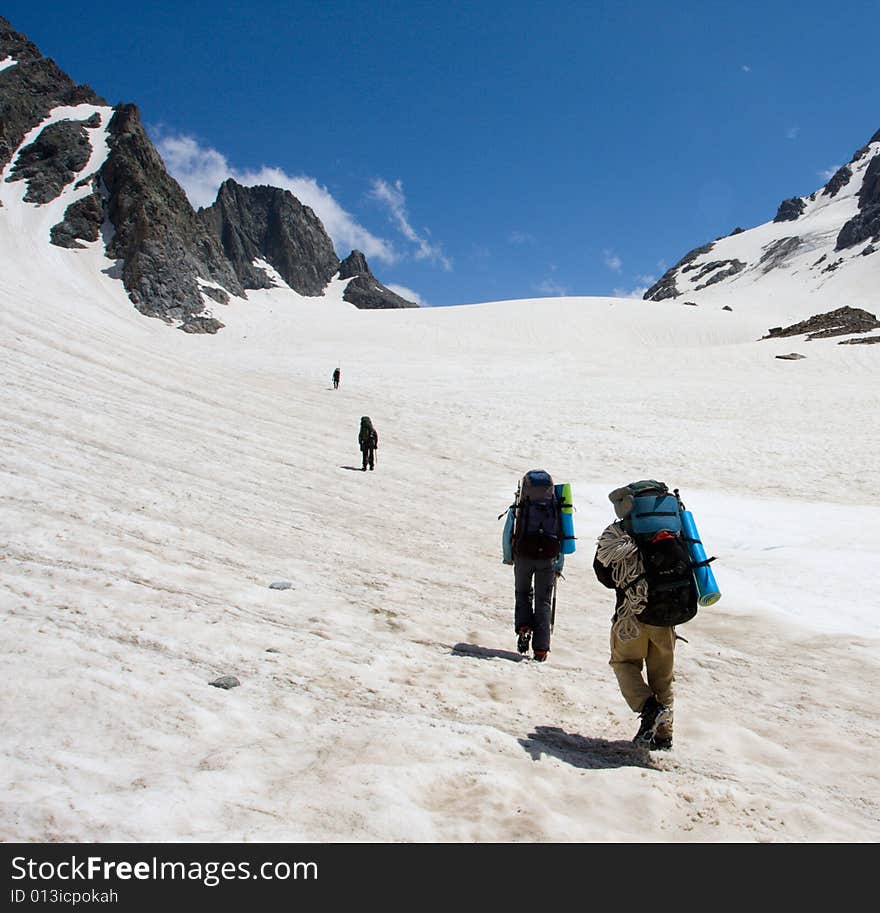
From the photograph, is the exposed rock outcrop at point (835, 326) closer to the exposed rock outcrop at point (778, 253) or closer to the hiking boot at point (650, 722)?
the hiking boot at point (650, 722)

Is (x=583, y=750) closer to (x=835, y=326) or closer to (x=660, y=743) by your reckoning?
(x=660, y=743)

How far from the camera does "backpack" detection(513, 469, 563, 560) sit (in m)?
5.97

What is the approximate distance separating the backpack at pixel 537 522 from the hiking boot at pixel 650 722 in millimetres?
1883

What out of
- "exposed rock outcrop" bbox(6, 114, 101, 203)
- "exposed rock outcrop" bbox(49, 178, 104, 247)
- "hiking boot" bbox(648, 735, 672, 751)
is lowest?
"hiking boot" bbox(648, 735, 672, 751)

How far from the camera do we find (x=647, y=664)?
14.3 ft

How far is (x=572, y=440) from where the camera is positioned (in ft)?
77.5

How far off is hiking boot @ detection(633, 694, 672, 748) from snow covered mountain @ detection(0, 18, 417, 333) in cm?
6237

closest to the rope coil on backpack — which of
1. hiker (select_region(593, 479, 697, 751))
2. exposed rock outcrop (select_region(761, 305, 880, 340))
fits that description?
hiker (select_region(593, 479, 697, 751))

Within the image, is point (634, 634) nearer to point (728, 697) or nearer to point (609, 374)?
point (728, 697)

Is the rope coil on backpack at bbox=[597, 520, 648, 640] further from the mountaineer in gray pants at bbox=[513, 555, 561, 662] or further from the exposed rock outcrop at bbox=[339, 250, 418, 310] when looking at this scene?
the exposed rock outcrop at bbox=[339, 250, 418, 310]

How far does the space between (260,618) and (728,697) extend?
435 centimetres

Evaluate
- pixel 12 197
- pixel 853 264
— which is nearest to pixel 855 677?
pixel 12 197

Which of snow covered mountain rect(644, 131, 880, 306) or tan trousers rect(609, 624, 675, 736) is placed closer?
tan trousers rect(609, 624, 675, 736)

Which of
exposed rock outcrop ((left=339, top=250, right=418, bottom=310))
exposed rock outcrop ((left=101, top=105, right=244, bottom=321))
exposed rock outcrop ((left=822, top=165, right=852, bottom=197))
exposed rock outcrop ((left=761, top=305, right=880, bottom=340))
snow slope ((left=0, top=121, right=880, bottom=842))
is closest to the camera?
snow slope ((left=0, top=121, right=880, bottom=842))
